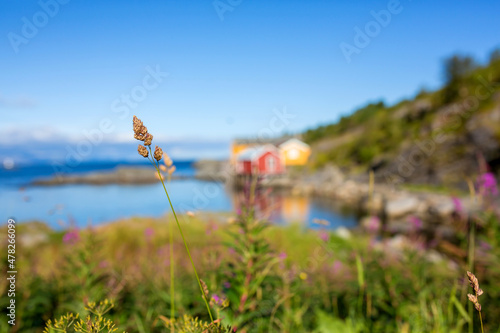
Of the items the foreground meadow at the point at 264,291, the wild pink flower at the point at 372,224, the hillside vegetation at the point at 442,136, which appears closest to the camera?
the foreground meadow at the point at 264,291

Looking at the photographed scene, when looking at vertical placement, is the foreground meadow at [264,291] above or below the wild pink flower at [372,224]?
below

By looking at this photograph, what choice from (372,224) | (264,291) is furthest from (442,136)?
(264,291)

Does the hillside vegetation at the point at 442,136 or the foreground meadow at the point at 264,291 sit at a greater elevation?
the hillside vegetation at the point at 442,136

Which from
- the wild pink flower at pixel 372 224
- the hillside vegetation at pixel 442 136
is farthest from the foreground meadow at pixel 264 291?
the hillside vegetation at pixel 442 136

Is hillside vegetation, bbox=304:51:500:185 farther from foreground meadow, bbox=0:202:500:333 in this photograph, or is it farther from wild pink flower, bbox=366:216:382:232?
foreground meadow, bbox=0:202:500:333

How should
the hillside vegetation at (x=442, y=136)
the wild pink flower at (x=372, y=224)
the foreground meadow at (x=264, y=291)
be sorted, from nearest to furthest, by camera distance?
the foreground meadow at (x=264, y=291), the wild pink flower at (x=372, y=224), the hillside vegetation at (x=442, y=136)

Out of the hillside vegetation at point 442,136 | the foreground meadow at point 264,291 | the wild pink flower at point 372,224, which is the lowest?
the foreground meadow at point 264,291

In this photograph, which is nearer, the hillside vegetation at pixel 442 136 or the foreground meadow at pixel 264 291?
the foreground meadow at pixel 264 291

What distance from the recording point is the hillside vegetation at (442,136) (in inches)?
909

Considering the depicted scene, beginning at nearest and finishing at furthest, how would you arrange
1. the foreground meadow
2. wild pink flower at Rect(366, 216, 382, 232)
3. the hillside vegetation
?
the foreground meadow, wild pink flower at Rect(366, 216, 382, 232), the hillside vegetation

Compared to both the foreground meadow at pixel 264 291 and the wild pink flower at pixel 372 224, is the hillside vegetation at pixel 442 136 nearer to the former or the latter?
the wild pink flower at pixel 372 224

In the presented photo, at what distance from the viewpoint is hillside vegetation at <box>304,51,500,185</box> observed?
23094mm

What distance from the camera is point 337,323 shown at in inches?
85.6

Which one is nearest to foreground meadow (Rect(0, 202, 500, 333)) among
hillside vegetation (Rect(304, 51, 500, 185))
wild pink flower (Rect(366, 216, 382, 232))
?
wild pink flower (Rect(366, 216, 382, 232))
